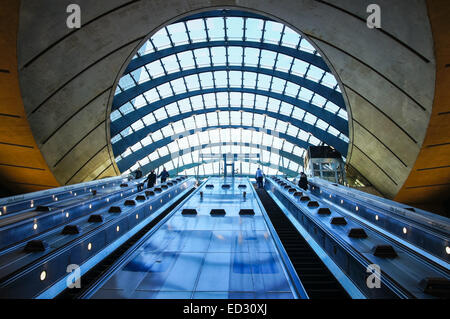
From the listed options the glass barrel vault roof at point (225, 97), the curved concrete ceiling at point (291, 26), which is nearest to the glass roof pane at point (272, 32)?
the glass barrel vault roof at point (225, 97)

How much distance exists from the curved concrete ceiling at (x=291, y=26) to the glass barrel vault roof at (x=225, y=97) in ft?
17.8

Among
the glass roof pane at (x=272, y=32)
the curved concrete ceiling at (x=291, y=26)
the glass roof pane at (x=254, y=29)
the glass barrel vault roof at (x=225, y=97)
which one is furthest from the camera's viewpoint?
the glass barrel vault roof at (x=225, y=97)

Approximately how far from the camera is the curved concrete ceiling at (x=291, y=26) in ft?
31.7

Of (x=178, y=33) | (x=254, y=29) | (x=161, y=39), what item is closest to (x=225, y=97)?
(x=254, y=29)

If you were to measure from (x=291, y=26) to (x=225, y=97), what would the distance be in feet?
51.0

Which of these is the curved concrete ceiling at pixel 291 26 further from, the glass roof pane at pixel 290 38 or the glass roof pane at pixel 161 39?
the glass roof pane at pixel 290 38

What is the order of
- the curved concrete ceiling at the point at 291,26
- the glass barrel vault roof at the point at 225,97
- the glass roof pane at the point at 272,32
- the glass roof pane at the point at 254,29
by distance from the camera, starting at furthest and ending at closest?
the glass barrel vault roof at the point at 225,97
the glass roof pane at the point at 254,29
the glass roof pane at the point at 272,32
the curved concrete ceiling at the point at 291,26

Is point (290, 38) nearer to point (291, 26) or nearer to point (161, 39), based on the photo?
point (291, 26)

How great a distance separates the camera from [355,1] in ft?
34.9

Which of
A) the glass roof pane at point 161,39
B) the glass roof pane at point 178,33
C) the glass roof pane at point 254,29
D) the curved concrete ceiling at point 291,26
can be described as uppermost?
the glass roof pane at point 254,29

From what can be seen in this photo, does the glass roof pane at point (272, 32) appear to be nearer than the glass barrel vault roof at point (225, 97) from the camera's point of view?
Yes
